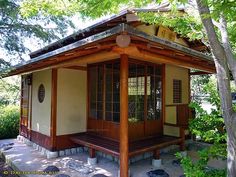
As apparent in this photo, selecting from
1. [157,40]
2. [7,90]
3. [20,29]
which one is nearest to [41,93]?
[20,29]

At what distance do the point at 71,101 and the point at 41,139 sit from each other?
65.4 inches

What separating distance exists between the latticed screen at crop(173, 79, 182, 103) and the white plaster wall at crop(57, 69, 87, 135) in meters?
3.22

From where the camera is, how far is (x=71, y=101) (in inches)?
269

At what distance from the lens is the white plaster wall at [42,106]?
22.3 ft

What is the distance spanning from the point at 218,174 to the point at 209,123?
956mm

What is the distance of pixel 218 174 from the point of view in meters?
3.54

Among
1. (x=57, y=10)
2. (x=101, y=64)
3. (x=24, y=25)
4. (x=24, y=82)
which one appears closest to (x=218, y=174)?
(x=101, y=64)

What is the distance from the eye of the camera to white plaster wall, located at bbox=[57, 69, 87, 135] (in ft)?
21.7

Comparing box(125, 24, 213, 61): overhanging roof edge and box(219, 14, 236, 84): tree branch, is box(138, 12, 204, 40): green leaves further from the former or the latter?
box(219, 14, 236, 84): tree branch

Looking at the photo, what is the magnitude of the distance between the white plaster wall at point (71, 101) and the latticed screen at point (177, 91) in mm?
3222

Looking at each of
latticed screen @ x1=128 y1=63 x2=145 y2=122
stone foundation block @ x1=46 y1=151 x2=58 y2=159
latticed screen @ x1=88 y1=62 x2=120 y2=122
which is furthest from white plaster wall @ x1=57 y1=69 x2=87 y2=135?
latticed screen @ x1=128 y1=63 x2=145 y2=122

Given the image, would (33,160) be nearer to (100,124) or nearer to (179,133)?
(100,124)

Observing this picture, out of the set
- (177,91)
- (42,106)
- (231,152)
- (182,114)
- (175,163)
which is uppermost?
(177,91)

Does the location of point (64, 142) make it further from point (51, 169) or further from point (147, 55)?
point (147, 55)
